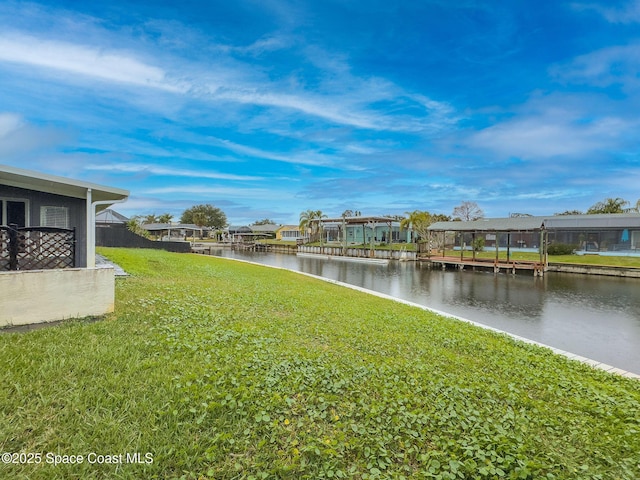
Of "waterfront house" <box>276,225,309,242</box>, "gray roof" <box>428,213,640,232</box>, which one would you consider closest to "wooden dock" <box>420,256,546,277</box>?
"gray roof" <box>428,213,640,232</box>

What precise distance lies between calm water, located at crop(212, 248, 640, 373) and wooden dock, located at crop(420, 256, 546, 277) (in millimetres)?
1151

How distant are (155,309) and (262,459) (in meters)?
5.00

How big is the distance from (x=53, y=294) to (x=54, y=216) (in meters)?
6.03

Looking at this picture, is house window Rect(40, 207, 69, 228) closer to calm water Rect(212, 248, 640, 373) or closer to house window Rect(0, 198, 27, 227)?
house window Rect(0, 198, 27, 227)

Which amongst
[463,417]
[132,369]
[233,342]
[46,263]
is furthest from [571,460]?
[46,263]

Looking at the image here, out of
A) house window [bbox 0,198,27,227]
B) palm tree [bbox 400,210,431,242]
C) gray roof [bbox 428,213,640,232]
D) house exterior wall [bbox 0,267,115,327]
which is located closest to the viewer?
house exterior wall [bbox 0,267,115,327]

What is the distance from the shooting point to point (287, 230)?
2997 inches

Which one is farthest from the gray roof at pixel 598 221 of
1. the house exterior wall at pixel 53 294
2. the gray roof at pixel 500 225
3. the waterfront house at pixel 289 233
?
the waterfront house at pixel 289 233

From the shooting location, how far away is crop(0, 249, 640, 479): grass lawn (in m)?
2.96

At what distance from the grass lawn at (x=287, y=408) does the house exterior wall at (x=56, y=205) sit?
5.64m

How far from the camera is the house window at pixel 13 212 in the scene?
31.9ft

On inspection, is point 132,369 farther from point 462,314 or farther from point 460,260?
point 460,260

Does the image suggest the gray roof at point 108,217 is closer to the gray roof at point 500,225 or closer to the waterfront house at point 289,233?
the gray roof at point 500,225

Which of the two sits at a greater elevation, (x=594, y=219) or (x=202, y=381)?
(x=594, y=219)
